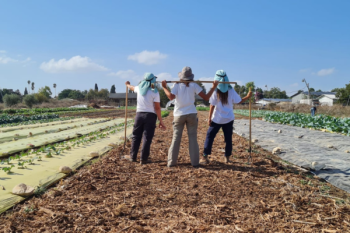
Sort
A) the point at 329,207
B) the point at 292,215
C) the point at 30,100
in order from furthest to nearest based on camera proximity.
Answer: the point at 30,100, the point at 329,207, the point at 292,215

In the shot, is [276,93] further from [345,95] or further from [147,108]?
[147,108]

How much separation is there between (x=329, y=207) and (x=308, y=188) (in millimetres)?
700

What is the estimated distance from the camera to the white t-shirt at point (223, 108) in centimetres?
462

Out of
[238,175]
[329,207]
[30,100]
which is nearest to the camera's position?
[329,207]

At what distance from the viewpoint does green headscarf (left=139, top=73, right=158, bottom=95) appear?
4.75 meters

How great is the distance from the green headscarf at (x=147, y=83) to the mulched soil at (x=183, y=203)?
150 centimetres

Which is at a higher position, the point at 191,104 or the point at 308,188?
the point at 191,104

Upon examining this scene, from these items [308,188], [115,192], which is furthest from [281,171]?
[115,192]

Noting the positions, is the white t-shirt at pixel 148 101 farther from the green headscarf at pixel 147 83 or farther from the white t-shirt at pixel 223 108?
the white t-shirt at pixel 223 108

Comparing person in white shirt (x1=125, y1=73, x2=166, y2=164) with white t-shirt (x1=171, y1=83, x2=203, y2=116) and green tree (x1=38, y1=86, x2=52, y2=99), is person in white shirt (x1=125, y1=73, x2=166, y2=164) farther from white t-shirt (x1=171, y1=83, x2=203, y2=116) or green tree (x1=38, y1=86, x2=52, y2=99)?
green tree (x1=38, y1=86, x2=52, y2=99)

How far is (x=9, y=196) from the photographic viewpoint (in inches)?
117

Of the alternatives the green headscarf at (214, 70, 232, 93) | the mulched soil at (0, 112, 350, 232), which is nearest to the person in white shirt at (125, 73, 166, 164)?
the mulched soil at (0, 112, 350, 232)

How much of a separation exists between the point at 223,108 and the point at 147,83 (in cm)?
155

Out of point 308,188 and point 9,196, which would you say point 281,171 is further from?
point 9,196
